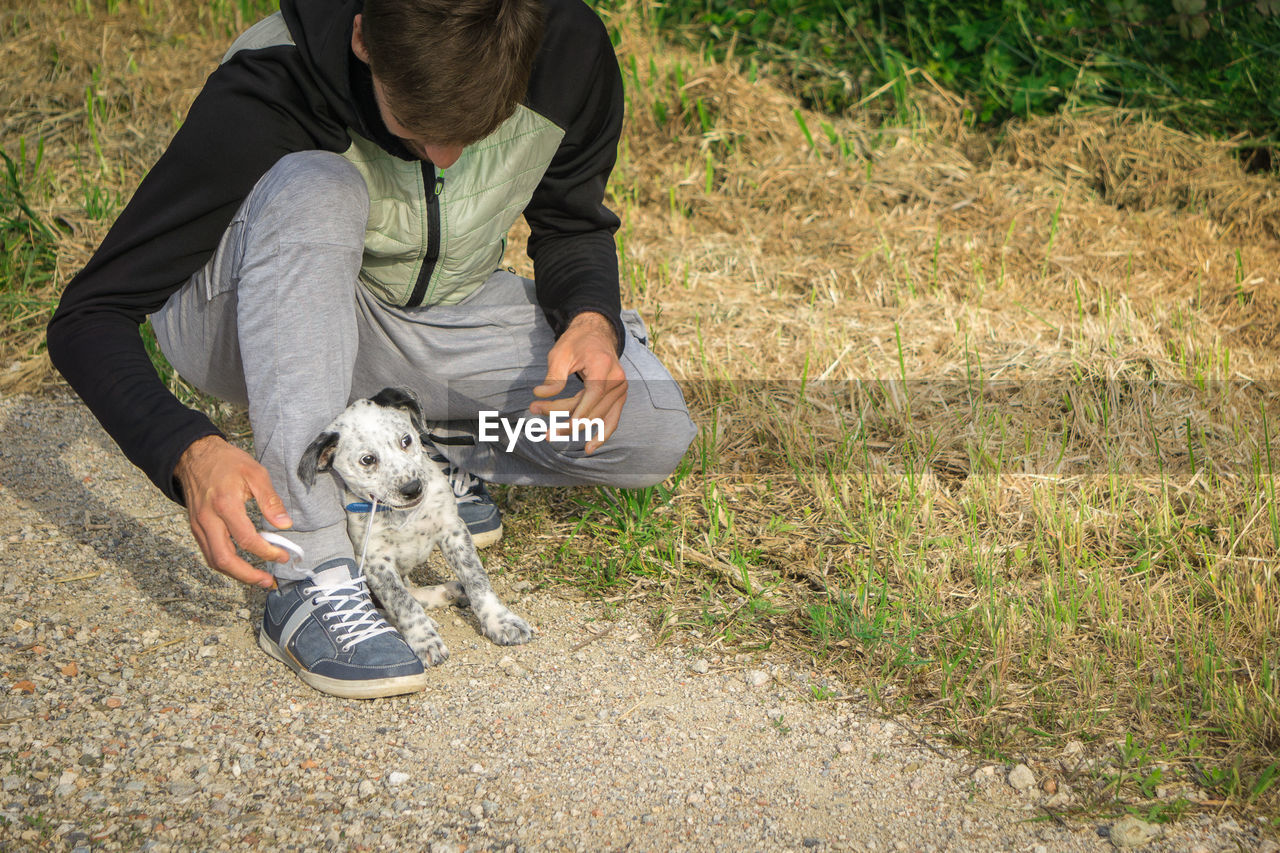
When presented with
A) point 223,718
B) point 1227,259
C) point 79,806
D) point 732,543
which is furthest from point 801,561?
point 1227,259

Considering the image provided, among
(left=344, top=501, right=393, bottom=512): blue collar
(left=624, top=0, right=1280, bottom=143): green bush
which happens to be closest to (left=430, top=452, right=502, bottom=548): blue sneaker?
(left=344, top=501, right=393, bottom=512): blue collar

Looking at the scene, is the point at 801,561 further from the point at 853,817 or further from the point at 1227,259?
the point at 1227,259

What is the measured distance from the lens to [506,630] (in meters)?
2.80

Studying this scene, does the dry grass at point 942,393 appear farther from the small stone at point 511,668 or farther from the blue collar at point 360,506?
the blue collar at point 360,506

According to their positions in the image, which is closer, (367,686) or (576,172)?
(367,686)

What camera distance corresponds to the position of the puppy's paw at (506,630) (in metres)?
2.80

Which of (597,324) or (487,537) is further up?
(597,324)

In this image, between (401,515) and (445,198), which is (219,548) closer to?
(401,515)

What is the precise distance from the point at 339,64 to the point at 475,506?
1.35 meters

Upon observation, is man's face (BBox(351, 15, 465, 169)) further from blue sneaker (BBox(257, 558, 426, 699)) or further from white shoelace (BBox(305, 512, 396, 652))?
blue sneaker (BBox(257, 558, 426, 699))

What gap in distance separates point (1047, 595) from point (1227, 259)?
8.38 feet

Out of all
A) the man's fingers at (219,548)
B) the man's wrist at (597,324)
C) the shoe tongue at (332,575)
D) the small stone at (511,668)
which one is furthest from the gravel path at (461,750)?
the man's wrist at (597,324)

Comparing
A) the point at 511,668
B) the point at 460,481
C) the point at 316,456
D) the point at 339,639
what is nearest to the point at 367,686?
the point at 339,639

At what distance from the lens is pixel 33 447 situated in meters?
3.79
